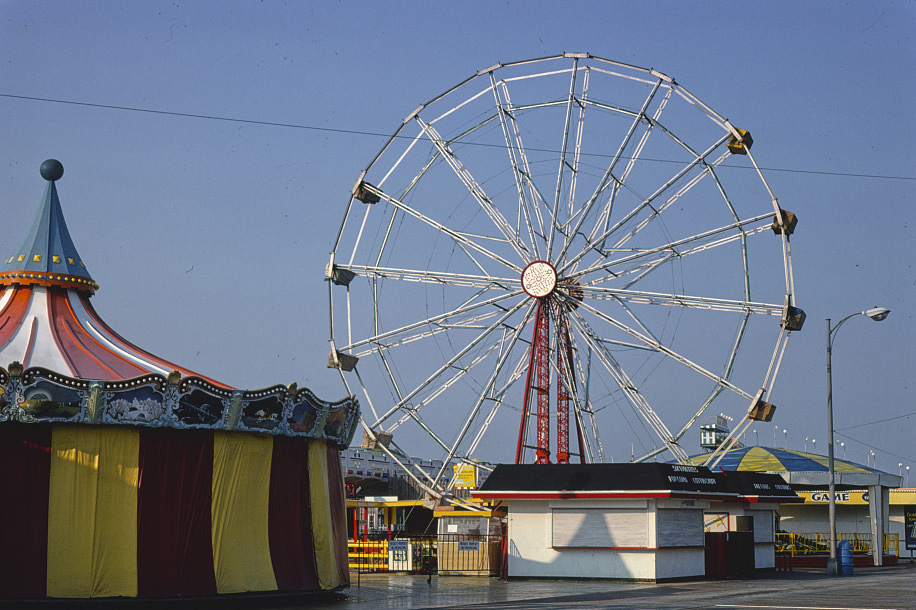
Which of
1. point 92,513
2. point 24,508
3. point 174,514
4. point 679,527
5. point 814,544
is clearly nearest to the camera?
point 24,508

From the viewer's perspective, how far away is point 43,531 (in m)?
18.7

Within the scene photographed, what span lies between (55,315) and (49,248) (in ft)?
4.74

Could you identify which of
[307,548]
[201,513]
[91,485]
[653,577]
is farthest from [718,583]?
[91,485]

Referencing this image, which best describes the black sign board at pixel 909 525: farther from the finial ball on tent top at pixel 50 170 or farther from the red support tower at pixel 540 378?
the finial ball on tent top at pixel 50 170

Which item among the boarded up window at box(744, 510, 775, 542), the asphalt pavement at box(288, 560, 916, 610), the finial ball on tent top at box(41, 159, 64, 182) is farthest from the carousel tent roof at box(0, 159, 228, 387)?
the boarded up window at box(744, 510, 775, 542)

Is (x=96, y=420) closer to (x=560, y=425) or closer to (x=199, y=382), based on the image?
(x=199, y=382)

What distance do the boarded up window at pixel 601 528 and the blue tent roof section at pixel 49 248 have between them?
12827mm

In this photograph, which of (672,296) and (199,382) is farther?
(672,296)

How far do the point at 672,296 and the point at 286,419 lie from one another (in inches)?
536

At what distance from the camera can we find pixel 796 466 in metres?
45.7

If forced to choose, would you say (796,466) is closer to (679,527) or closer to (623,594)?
(679,527)

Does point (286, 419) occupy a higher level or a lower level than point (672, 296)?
lower

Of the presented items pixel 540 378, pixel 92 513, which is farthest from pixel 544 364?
pixel 92 513

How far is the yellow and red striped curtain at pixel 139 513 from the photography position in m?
18.7
